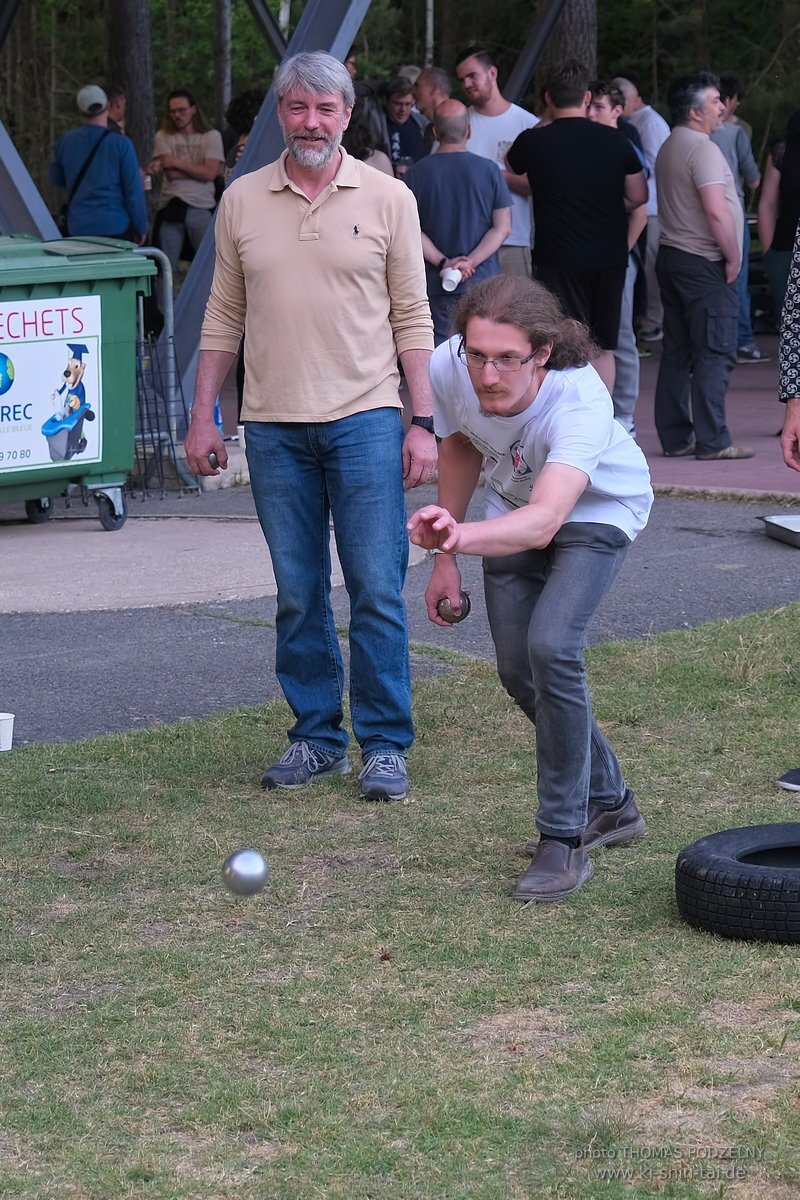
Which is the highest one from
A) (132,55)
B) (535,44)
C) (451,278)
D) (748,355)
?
(535,44)

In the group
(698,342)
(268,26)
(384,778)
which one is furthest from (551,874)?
(268,26)

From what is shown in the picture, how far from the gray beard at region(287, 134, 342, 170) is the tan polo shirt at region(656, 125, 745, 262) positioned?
18.6ft

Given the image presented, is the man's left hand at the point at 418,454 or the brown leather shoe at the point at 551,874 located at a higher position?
the man's left hand at the point at 418,454

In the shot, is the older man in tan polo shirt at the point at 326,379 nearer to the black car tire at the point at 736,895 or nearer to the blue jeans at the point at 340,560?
the blue jeans at the point at 340,560

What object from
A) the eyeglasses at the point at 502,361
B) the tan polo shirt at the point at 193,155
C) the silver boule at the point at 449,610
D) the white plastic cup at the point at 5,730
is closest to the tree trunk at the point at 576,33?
the tan polo shirt at the point at 193,155

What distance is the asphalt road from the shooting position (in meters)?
6.03

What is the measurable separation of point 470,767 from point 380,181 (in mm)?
1755

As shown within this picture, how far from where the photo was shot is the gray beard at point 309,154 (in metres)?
4.71

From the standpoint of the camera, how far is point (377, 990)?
364 cm

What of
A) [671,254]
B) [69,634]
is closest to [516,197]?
[671,254]

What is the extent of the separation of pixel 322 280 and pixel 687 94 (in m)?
5.75

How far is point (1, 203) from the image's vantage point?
33.5 feet

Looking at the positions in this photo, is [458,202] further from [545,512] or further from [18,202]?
[545,512]

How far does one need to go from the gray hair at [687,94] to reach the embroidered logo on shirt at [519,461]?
644 centimetres
